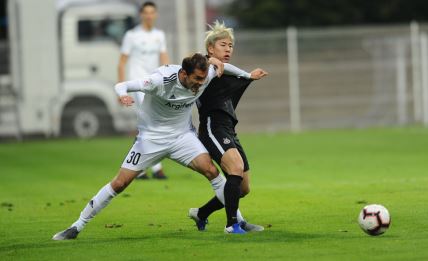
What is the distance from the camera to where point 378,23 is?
1785 inches

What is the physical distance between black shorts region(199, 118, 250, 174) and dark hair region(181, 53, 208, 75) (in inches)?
33.0

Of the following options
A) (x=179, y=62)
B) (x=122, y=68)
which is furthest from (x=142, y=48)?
(x=179, y=62)

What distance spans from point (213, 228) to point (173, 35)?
65.0 ft

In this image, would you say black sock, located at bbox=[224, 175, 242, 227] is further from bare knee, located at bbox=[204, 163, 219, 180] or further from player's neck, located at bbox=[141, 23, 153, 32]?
player's neck, located at bbox=[141, 23, 153, 32]

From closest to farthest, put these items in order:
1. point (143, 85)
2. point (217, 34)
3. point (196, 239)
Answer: point (143, 85) < point (196, 239) < point (217, 34)

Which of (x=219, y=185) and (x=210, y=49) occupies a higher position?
(x=210, y=49)

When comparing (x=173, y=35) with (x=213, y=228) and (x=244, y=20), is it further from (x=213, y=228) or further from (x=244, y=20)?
(x=213, y=228)

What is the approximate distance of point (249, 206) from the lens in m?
12.8

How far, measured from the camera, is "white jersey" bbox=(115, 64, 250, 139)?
392 inches

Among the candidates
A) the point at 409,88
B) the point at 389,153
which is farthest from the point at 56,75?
the point at 389,153

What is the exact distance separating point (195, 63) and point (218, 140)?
0.95 m

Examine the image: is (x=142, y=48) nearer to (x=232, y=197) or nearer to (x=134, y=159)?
(x=134, y=159)

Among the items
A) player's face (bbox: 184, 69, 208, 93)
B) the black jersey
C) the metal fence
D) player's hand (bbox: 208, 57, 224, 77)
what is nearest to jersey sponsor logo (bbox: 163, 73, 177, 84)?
player's face (bbox: 184, 69, 208, 93)

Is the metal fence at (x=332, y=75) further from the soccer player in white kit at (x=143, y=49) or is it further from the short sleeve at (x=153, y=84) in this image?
the short sleeve at (x=153, y=84)
